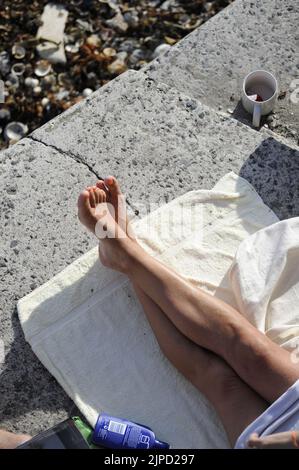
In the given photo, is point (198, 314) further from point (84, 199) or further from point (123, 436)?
point (84, 199)

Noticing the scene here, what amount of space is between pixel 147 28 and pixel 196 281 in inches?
72.8

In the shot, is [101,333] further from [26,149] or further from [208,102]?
[208,102]

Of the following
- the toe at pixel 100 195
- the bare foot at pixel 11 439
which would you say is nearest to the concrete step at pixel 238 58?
the toe at pixel 100 195

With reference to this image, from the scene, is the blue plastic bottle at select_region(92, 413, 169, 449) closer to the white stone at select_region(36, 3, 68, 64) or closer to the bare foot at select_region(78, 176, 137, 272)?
the bare foot at select_region(78, 176, 137, 272)

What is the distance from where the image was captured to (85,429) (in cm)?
218

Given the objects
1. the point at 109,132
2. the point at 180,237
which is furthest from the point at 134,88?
the point at 180,237

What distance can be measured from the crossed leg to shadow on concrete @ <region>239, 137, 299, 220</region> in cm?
60

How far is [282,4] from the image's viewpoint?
3.09 m

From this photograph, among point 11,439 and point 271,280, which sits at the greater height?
point 271,280

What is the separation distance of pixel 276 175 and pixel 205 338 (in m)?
0.87

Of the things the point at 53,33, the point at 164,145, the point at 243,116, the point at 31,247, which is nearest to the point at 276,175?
the point at 243,116

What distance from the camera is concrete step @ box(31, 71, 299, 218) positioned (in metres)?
2.66

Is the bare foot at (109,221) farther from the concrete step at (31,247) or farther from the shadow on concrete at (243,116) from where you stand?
the shadow on concrete at (243,116)

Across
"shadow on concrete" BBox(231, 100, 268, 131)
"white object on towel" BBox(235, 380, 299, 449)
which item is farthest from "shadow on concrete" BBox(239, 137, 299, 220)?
"white object on towel" BBox(235, 380, 299, 449)
